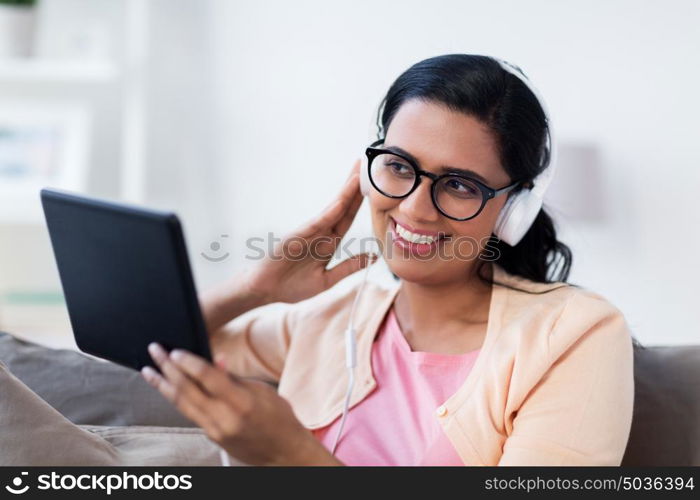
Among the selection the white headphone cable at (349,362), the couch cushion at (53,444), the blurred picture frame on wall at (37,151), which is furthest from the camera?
the blurred picture frame on wall at (37,151)

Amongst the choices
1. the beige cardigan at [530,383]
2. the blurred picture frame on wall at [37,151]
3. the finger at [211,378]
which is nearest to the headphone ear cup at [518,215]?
the beige cardigan at [530,383]

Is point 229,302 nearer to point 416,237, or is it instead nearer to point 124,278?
point 416,237

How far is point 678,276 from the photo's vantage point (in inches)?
112

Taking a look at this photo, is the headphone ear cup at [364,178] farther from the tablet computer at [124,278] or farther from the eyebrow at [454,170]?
the tablet computer at [124,278]

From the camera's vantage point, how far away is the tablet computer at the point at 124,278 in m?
1.01

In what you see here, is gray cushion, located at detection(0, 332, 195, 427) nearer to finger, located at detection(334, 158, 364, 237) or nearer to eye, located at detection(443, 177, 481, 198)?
finger, located at detection(334, 158, 364, 237)

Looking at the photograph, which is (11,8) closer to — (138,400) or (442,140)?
(138,400)

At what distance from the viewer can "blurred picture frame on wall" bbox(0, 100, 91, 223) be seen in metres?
3.55

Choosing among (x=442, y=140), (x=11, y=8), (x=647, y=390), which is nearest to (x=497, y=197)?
(x=442, y=140)

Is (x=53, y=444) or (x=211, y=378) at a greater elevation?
(x=211, y=378)

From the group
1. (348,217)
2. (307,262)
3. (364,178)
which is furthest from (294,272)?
(364,178)

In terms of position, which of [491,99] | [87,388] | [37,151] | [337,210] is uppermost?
[491,99]

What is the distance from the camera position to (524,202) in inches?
57.4

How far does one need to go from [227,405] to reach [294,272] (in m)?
0.69
